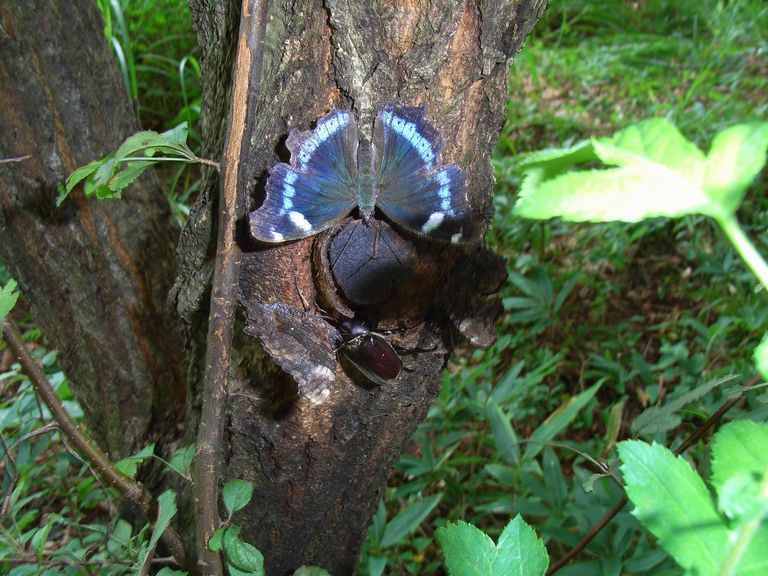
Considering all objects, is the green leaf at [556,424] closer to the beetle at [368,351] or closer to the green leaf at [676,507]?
the beetle at [368,351]

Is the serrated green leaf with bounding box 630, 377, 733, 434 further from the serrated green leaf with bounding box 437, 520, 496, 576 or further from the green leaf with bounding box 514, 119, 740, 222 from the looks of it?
the green leaf with bounding box 514, 119, 740, 222

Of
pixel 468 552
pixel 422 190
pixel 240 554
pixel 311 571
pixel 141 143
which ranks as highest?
pixel 141 143

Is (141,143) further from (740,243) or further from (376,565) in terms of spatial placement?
(376,565)

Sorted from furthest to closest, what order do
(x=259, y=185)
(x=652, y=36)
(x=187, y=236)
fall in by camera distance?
1. (x=652, y=36)
2. (x=187, y=236)
3. (x=259, y=185)

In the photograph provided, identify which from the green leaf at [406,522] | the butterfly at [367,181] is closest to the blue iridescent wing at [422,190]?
the butterfly at [367,181]

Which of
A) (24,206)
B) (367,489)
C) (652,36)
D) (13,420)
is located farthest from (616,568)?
(652,36)

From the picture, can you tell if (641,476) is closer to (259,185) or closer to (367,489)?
(259,185)

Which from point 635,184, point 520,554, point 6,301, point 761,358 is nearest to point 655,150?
point 635,184
